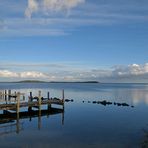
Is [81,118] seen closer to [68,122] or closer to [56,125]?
[68,122]

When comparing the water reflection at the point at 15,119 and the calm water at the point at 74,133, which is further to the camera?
the water reflection at the point at 15,119

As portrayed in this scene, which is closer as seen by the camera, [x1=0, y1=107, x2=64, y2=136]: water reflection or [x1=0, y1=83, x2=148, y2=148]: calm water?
[x1=0, y1=83, x2=148, y2=148]: calm water

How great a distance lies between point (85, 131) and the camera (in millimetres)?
A: 36750

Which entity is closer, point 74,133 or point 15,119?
point 74,133

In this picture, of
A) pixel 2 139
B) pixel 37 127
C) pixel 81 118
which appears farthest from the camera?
pixel 81 118

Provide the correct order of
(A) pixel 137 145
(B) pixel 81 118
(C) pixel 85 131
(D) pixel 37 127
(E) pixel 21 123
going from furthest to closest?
(B) pixel 81 118 → (E) pixel 21 123 → (D) pixel 37 127 → (C) pixel 85 131 → (A) pixel 137 145

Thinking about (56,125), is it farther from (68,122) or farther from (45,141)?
(45,141)

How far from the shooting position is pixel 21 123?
42.2 metres

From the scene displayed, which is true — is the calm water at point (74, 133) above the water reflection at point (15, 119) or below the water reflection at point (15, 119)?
below

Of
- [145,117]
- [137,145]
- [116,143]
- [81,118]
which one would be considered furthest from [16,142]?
[145,117]

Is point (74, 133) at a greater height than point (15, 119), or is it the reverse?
point (15, 119)

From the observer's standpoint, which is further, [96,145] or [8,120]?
[8,120]

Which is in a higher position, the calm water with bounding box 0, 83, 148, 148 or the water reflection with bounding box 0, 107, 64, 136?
the water reflection with bounding box 0, 107, 64, 136

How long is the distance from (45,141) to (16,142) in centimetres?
288
